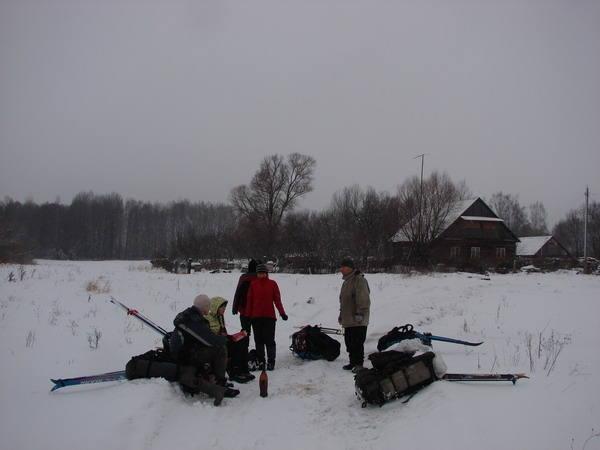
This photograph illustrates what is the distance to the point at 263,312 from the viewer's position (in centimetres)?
625

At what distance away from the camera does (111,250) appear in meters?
76.4

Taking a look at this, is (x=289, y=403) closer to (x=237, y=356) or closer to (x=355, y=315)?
(x=237, y=356)

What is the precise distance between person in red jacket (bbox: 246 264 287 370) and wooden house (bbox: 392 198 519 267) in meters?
27.7

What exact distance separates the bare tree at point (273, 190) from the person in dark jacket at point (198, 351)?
4122cm

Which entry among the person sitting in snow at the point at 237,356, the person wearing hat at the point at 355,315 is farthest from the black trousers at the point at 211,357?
the person wearing hat at the point at 355,315

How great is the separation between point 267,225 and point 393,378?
37.3m

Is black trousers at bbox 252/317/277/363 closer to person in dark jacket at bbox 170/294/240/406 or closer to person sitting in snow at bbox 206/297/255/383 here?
person sitting in snow at bbox 206/297/255/383

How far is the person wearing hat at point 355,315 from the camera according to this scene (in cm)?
618

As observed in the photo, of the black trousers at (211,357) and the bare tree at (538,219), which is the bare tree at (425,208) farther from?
the bare tree at (538,219)

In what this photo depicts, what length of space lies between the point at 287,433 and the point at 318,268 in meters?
22.7

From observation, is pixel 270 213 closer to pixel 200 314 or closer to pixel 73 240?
pixel 200 314

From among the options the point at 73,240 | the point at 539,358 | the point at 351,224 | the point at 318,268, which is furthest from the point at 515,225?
the point at 73,240

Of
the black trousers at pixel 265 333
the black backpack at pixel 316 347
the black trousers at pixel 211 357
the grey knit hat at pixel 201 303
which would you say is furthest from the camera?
the black backpack at pixel 316 347

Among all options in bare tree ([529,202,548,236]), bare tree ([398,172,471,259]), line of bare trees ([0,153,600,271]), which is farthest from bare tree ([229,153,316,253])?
bare tree ([529,202,548,236])
